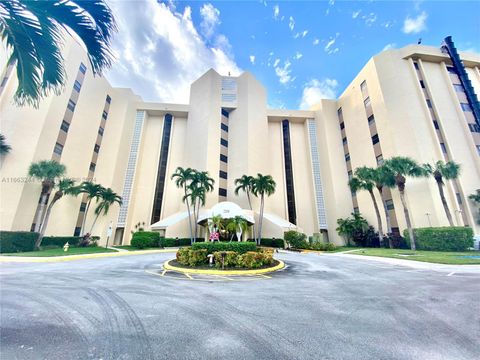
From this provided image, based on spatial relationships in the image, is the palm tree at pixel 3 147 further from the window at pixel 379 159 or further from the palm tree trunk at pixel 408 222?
the window at pixel 379 159

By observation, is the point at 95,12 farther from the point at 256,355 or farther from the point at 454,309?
the point at 454,309

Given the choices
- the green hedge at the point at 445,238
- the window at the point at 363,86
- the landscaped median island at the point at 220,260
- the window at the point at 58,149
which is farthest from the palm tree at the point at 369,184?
the window at the point at 58,149

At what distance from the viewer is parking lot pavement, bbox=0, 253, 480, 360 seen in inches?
130

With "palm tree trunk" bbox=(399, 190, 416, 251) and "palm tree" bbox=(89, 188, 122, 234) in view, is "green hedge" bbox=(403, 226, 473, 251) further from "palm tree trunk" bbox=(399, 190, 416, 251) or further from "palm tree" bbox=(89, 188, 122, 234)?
"palm tree" bbox=(89, 188, 122, 234)

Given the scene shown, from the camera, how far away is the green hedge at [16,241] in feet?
63.0

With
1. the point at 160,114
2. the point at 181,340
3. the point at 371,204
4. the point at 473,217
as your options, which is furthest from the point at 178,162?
the point at 473,217

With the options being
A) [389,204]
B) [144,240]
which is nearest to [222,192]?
[144,240]

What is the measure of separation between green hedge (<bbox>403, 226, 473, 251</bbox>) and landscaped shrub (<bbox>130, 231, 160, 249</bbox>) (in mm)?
34233

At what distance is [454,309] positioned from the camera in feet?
17.2

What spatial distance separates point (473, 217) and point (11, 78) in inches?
2450

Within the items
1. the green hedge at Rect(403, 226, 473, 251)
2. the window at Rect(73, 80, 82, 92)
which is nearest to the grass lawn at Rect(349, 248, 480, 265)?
the green hedge at Rect(403, 226, 473, 251)

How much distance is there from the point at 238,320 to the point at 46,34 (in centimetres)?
783

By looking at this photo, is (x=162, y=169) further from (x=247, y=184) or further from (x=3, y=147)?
(x=3, y=147)

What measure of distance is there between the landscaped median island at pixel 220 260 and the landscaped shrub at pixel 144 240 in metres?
17.5
